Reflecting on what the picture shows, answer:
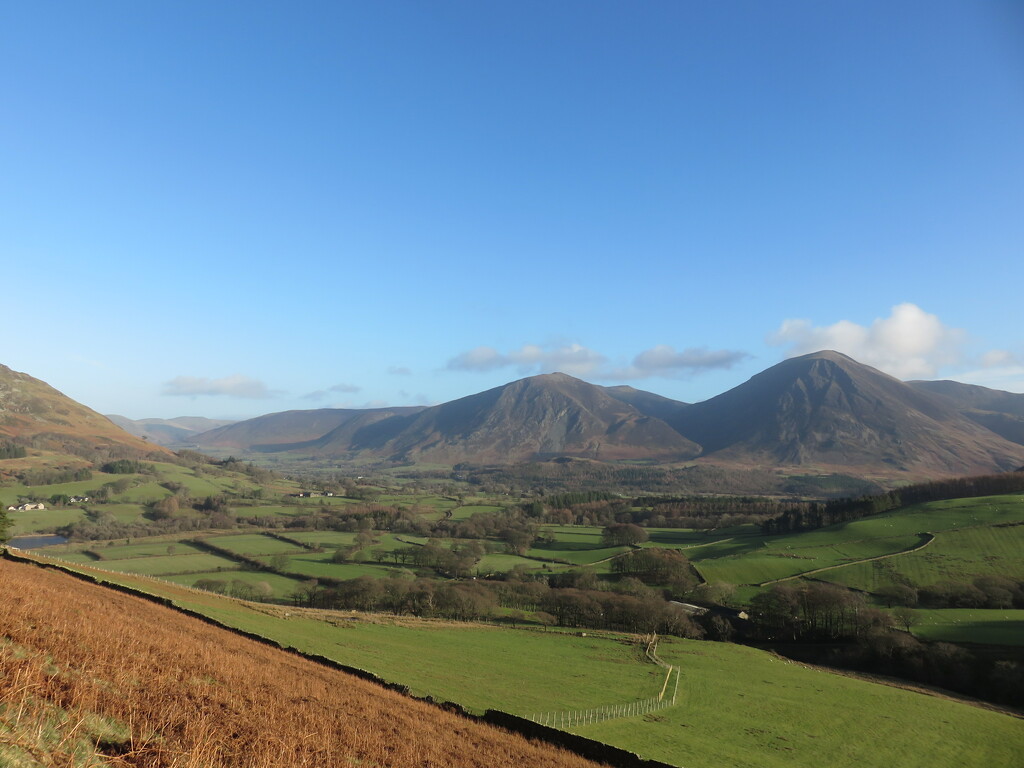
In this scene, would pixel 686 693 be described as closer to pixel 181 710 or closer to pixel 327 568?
pixel 181 710

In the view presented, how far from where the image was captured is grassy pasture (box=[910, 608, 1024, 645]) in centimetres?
6272

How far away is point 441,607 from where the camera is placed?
78188mm

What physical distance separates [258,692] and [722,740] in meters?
32.2

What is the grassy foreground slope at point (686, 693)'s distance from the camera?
121ft

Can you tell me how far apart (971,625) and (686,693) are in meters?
46.0

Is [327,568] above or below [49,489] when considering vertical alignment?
below

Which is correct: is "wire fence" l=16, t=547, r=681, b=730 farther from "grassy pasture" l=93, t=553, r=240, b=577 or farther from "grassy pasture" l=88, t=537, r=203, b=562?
"grassy pasture" l=88, t=537, r=203, b=562

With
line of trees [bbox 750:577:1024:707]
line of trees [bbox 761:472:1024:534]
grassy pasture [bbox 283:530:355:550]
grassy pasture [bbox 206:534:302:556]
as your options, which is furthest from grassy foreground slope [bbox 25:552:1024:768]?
line of trees [bbox 761:472:1024:534]

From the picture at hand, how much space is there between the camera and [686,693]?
47.1 meters

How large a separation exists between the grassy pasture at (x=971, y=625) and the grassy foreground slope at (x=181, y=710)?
210 feet

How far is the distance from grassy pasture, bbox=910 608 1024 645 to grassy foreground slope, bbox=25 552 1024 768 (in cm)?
1633

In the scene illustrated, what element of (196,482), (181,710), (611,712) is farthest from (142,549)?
(181,710)

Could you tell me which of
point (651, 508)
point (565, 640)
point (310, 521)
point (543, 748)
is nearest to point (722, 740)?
point (543, 748)

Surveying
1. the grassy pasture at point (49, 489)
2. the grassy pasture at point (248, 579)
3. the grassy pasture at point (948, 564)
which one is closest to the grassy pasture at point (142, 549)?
the grassy pasture at point (248, 579)
